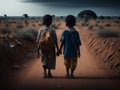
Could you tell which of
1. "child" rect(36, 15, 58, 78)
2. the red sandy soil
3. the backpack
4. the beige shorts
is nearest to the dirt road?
the red sandy soil

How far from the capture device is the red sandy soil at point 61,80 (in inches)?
358

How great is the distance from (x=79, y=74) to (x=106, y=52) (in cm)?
465

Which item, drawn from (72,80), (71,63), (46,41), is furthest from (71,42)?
(72,80)

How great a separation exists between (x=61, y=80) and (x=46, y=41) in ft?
4.72

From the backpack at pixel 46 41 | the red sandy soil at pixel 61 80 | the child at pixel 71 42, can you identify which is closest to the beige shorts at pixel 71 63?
the child at pixel 71 42

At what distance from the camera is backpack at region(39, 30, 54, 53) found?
32.7 feet

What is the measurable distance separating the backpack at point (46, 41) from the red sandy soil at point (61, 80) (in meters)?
1.09

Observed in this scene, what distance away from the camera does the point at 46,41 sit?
9.98 meters

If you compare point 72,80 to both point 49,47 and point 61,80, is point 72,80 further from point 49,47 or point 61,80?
point 49,47

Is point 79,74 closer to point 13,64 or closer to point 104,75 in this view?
point 104,75

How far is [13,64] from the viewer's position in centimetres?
1301

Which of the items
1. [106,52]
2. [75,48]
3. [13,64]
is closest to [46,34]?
[75,48]

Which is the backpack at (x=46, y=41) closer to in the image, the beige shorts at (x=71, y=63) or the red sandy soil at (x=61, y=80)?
the beige shorts at (x=71, y=63)

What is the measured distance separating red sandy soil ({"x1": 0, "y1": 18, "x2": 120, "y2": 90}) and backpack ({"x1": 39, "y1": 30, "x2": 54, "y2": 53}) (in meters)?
1.09
